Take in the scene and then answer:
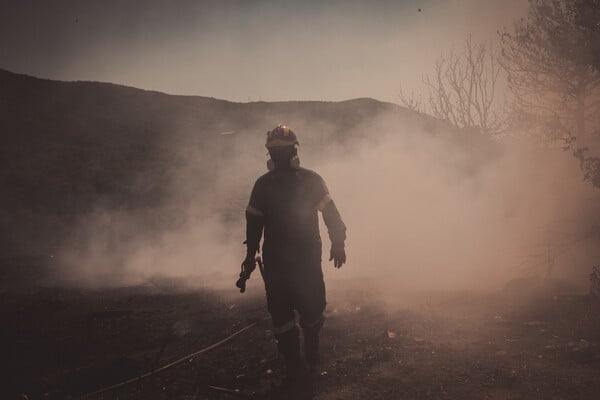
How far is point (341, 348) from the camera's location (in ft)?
13.6

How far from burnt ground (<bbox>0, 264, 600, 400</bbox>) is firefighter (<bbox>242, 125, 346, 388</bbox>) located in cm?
57

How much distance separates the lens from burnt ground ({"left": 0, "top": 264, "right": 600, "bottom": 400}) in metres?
3.24

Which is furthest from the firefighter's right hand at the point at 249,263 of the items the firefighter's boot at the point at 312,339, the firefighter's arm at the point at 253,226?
the firefighter's boot at the point at 312,339

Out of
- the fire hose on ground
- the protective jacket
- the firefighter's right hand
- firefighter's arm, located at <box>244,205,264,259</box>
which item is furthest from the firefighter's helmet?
the fire hose on ground

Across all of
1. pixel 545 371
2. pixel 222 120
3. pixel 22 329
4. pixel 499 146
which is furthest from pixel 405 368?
pixel 222 120

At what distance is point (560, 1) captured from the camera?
10.9m

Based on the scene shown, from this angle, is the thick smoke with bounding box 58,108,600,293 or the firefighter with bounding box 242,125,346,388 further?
the thick smoke with bounding box 58,108,600,293

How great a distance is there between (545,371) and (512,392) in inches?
22.7

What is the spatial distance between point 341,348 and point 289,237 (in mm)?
1708

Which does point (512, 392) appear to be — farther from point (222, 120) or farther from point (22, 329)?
point (222, 120)

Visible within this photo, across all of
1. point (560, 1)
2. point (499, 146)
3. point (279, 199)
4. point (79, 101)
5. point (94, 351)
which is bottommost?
point (94, 351)

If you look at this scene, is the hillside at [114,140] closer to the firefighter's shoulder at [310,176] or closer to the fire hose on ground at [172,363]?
the fire hose on ground at [172,363]

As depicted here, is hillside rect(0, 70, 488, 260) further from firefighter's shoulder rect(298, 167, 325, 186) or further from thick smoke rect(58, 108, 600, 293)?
firefighter's shoulder rect(298, 167, 325, 186)

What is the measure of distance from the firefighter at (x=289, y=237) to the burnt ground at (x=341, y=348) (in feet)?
1.88
